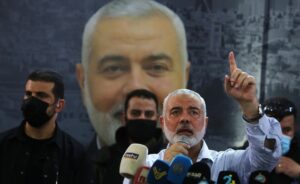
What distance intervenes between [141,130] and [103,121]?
0.97 meters

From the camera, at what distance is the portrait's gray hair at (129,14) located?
14.5ft

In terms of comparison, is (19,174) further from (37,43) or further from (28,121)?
(37,43)

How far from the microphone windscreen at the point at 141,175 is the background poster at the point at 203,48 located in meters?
2.45

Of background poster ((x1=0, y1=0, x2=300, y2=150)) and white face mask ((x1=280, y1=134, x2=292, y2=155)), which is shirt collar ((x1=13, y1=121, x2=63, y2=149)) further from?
white face mask ((x1=280, y1=134, x2=292, y2=155))

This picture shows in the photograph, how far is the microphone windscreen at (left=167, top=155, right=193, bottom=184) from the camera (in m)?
1.79

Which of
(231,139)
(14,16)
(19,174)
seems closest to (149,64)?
(231,139)

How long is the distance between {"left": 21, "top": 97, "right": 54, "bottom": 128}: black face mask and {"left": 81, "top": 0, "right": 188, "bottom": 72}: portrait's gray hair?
1020 mm

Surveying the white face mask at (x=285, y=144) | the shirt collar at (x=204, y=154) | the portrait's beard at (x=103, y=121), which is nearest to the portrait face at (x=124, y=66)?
the portrait's beard at (x=103, y=121)

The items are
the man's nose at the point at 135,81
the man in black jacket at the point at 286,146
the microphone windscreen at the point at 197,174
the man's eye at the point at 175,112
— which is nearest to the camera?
the microphone windscreen at the point at 197,174

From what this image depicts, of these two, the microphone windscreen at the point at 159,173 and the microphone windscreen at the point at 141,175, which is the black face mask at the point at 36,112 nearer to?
the microphone windscreen at the point at 141,175

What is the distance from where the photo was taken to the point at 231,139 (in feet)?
14.4

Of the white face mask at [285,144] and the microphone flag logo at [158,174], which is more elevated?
the microphone flag logo at [158,174]

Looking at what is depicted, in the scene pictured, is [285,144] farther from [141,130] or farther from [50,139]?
[50,139]

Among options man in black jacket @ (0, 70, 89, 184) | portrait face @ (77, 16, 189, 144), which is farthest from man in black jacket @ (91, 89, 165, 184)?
portrait face @ (77, 16, 189, 144)
